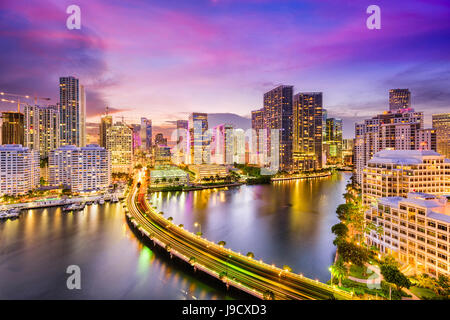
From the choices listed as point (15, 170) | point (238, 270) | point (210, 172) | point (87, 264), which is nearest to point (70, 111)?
point (15, 170)

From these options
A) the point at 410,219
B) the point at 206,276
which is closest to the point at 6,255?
the point at 206,276

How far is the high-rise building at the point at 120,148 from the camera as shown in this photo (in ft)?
163

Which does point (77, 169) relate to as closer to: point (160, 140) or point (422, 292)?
point (422, 292)

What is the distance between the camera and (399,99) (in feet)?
190

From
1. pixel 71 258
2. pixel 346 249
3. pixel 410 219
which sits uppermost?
pixel 410 219

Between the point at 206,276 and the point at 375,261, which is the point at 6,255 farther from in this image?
the point at 375,261

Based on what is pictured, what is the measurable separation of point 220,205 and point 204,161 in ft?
120

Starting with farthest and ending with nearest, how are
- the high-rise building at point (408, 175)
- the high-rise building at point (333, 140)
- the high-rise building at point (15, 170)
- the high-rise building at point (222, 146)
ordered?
the high-rise building at point (333, 140)
the high-rise building at point (222, 146)
the high-rise building at point (15, 170)
the high-rise building at point (408, 175)

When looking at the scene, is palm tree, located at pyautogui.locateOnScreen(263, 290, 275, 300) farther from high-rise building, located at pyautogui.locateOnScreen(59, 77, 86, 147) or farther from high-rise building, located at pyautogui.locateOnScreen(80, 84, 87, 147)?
high-rise building, located at pyautogui.locateOnScreen(80, 84, 87, 147)

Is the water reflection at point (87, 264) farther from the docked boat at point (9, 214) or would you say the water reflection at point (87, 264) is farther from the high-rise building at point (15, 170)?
the high-rise building at point (15, 170)

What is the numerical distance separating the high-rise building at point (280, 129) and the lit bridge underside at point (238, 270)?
121ft

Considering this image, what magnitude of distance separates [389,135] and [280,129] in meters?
23.8

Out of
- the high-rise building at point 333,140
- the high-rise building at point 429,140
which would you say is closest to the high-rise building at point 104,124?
the high-rise building at point 333,140
